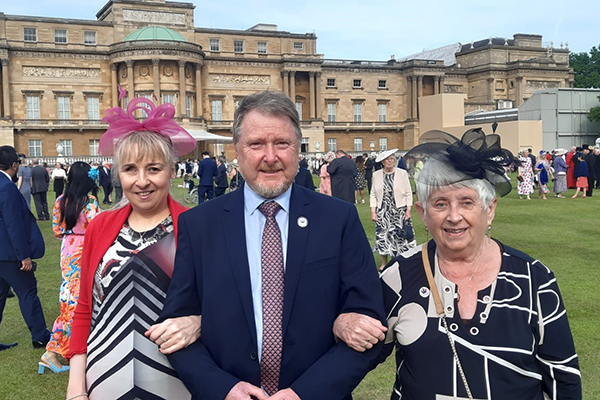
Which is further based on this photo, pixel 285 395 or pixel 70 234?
pixel 70 234

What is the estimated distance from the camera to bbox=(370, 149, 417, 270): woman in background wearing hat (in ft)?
29.1

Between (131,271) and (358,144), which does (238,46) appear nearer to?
(358,144)

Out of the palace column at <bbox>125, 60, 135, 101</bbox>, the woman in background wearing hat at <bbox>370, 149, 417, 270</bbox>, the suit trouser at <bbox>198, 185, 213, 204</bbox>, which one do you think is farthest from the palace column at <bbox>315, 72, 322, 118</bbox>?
the woman in background wearing hat at <bbox>370, 149, 417, 270</bbox>

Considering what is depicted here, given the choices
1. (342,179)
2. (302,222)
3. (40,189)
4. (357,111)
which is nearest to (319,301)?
(302,222)

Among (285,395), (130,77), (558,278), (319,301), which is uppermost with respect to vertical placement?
(130,77)

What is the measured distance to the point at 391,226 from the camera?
8961 mm

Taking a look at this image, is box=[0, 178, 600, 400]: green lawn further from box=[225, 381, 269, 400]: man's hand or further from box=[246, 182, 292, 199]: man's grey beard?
box=[225, 381, 269, 400]: man's hand

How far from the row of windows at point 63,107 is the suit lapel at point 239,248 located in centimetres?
5118

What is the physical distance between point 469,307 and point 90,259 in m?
1.89

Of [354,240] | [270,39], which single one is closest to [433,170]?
[354,240]

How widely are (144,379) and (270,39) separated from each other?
5771 cm

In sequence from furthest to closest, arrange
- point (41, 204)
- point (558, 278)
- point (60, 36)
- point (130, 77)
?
point (60, 36) → point (130, 77) → point (41, 204) → point (558, 278)

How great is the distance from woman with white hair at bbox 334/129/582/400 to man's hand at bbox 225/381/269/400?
0.40 m

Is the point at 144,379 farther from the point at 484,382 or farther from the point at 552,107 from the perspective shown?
the point at 552,107
